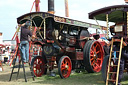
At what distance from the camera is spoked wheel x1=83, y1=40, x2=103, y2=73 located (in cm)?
805

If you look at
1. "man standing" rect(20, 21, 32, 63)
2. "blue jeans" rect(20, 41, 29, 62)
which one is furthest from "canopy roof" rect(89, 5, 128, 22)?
"blue jeans" rect(20, 41, 29, 62)

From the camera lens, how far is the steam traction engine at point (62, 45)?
7496 mm

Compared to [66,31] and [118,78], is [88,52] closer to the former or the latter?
[66,31]

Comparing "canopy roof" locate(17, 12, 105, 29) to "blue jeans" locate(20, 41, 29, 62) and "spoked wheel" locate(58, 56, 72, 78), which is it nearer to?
"blue jeans" locate(20, 41, 29, 62)

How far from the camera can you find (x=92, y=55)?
27.1 ft

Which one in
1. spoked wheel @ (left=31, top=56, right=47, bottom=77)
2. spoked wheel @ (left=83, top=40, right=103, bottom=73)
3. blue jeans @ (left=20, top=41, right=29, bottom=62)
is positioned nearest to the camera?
blue jeans @ (left=20, top=41, right=29, bottom=62)

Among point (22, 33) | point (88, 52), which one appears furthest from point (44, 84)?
point (88, 52)

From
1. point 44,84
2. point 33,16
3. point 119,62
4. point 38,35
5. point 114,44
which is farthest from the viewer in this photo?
point 38,35

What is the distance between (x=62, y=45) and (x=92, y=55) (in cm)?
132

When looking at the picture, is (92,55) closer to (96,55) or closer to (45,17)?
(96,55)

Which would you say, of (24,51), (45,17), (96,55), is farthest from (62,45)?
(24,51)

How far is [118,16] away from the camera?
22.5 ft

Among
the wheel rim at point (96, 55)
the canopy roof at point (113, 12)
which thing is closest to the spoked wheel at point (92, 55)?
the wheel rim at point (96, 55)

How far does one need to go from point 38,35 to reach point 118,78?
4.13 m
